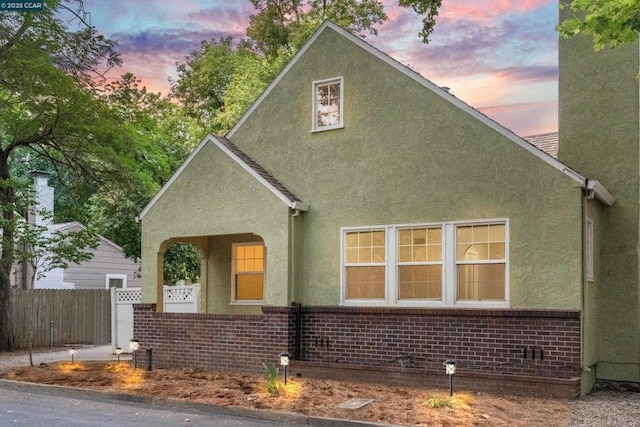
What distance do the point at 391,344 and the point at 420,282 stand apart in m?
1.29

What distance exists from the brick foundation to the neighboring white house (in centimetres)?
1228

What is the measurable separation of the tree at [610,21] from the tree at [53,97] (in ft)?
46.8

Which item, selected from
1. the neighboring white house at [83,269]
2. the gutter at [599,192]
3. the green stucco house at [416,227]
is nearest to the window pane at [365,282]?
the green stucco house at [416,227]

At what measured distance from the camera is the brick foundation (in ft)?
36.7

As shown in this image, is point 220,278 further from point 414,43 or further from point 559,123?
point 414,43

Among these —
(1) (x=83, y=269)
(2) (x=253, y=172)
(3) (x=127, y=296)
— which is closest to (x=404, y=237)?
(2) (x=253, y=172)

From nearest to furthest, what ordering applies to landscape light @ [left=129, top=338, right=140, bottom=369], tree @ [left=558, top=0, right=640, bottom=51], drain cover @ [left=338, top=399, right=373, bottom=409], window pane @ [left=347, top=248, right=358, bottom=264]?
tree @ [left=558, top=0, right=640, bottom=51] < drain cover @ [left=338, top=399, right=373, bottom=409] < window pane @ [left=347, top=248, right=358, bottom=264] < landscape light @ [left=129, top=338, right=140, bottom=369]

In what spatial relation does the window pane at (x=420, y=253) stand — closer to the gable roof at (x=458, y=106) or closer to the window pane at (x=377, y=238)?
the window pane at (x=377, y=238)

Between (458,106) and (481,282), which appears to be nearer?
(481,282)

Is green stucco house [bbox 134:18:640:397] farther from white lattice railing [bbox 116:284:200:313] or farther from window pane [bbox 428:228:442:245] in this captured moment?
white lattice railing [bbox 116:284:200:313]

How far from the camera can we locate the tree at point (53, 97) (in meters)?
18.6

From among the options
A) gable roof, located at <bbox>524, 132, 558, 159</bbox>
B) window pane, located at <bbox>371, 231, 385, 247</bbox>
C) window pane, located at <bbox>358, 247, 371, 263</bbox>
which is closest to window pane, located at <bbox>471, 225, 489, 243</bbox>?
window pane, located at <bbox>371, 231, 385, 247</bbox>

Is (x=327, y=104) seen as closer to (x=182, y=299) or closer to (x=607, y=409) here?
(x=182, y=299)

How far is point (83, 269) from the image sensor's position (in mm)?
28000
